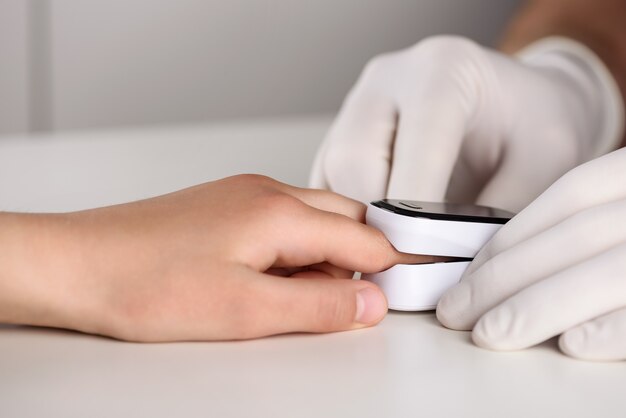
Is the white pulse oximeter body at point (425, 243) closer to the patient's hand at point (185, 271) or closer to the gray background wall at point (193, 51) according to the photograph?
the patient's hand at point (185, 271)

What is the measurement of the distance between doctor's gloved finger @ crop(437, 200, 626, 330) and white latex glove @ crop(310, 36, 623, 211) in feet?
0.64

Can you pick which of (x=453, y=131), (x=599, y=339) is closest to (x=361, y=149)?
(x=453, y=131)

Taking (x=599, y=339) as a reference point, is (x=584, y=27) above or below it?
above

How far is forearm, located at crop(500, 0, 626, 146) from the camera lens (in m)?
1.36

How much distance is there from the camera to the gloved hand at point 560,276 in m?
0.50

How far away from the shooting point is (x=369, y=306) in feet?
1.78

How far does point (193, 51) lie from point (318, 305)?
78.7 inches

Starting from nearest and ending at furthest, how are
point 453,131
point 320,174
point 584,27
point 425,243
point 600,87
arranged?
point 425,243 → point 453,131 → point 320,174 → point 600,87 → point 584,27

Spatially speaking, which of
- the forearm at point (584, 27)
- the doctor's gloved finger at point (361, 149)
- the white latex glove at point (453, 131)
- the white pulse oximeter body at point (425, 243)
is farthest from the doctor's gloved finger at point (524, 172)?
the forearm at point (584, 27)

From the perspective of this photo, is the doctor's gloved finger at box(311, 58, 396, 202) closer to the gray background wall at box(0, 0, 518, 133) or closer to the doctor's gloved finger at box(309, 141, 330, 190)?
the doctor's gloved finger at box(309, 141, 330, 190)

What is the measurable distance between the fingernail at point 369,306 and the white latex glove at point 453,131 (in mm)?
198

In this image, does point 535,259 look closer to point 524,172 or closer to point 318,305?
point 318,305

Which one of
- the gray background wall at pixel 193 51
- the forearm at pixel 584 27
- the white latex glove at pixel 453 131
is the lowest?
the gray background wall at pixel 193 51

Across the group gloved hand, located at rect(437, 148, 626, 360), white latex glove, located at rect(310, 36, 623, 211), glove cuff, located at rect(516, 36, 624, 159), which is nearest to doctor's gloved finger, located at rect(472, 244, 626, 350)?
gloved hand, located at rect(437, 148, 626, 360)
